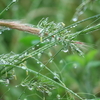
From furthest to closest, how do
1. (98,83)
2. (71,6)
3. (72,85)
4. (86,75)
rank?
(71,6), (72,85), (98,83), (86,75)

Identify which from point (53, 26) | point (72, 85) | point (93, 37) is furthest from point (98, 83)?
point (53, 26)

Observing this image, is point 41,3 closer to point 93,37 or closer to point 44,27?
point 93,37

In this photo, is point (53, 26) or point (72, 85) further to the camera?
point (72, 85)

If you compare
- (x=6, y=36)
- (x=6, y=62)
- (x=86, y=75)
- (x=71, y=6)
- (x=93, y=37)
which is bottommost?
(x=6, y=62)

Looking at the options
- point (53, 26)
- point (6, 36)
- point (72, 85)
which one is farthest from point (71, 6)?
point (53, 26)

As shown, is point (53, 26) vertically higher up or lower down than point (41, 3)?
lower down

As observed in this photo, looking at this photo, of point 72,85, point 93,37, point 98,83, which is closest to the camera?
point 98,83

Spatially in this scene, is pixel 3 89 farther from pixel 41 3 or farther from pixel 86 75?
pixel 41 3

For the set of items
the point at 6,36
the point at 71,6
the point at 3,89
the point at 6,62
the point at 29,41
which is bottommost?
the point at 6,62

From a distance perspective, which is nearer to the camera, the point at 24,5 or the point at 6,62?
the point at 6,62
